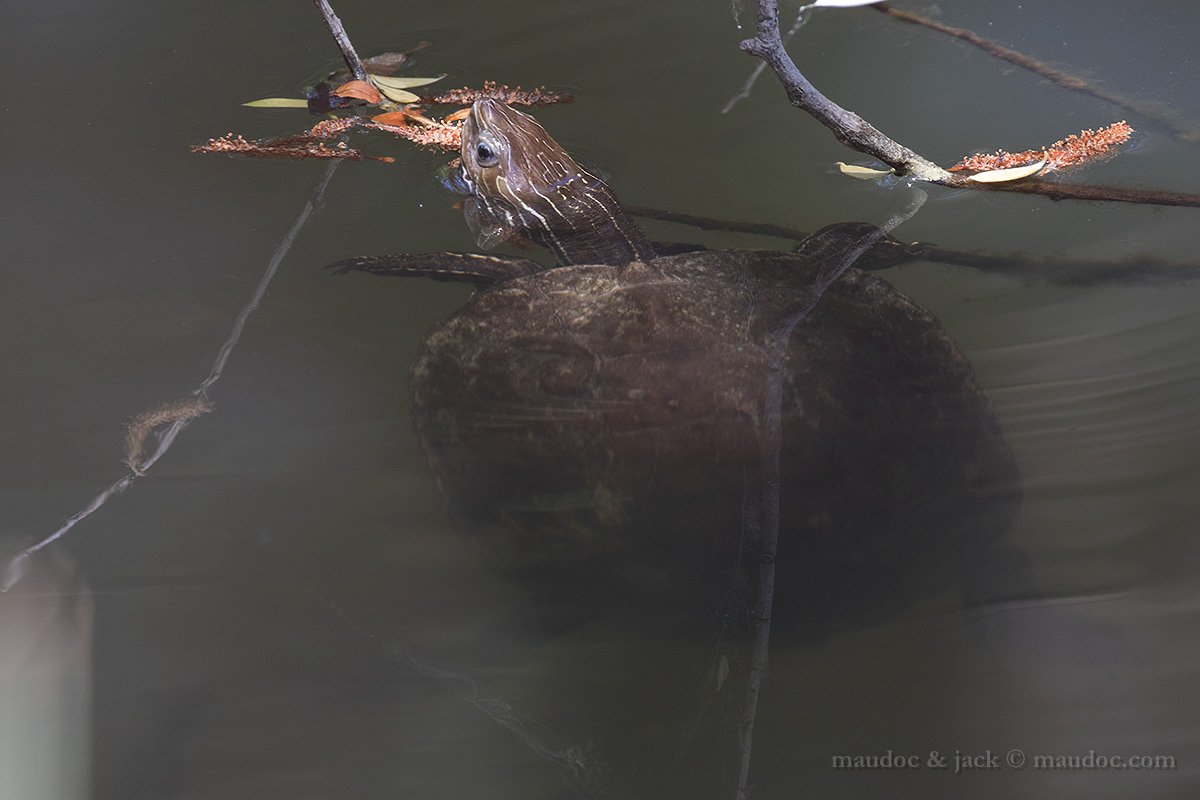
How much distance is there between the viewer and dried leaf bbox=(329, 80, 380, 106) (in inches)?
84.8

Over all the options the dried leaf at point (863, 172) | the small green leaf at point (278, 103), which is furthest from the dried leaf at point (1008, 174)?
the small green leaf at point (278, 103)

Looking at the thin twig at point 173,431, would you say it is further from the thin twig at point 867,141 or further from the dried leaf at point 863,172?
the dried leaf at point 863,172

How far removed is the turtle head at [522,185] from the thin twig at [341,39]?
42 centimetres

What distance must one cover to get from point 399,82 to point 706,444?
1.53 meters

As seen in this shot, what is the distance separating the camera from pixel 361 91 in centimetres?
216

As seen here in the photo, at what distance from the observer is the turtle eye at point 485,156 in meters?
1.87

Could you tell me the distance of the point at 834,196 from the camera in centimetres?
183

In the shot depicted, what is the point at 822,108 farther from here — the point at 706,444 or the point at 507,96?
the point at 507,96

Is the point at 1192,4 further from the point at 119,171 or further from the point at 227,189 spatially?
the point at 119,171

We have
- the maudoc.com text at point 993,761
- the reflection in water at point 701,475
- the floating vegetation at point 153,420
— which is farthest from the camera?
the floating vegetation at point 153,420

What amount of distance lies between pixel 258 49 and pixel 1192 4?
256cm

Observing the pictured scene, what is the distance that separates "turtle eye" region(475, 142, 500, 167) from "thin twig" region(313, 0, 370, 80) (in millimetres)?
505

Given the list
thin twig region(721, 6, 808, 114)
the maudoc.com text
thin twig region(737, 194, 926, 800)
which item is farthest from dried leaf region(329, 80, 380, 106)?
the maudoc.com text

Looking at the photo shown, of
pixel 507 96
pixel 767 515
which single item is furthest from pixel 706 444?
pixel 507 96
